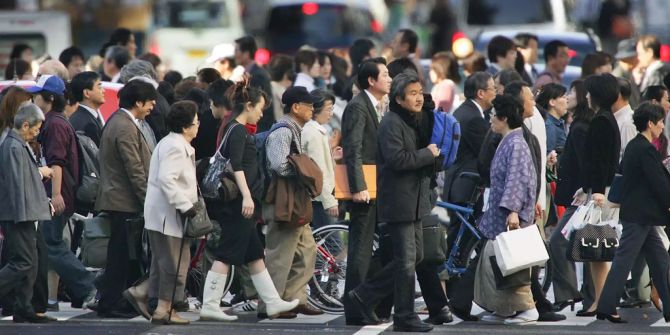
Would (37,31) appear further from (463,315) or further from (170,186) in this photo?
(463,315)

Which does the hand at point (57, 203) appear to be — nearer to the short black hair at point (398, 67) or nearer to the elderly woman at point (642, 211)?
the short black hair at point (398, 67)

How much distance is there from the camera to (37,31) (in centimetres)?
3039

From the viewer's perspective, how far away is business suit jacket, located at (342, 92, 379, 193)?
42.5 feet

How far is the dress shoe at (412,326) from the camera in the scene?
12.5 metres

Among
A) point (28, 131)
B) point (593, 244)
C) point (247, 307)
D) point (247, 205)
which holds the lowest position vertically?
point (247, 307)

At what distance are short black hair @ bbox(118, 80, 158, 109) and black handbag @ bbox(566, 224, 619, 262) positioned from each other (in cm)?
336

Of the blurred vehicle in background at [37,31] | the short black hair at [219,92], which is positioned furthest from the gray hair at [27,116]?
the blurred vehicle in background at [37,31]

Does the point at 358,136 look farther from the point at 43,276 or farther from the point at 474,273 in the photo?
the point at 43,276

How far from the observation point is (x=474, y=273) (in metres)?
13.1

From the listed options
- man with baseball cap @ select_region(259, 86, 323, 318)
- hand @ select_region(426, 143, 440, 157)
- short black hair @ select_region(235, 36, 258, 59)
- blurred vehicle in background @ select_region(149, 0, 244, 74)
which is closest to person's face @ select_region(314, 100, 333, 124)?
man with baseball cap @ select_region(259, 86, 323, 318)

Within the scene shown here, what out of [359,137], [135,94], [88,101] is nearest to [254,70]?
[88,101]

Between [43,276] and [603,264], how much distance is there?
4260mm

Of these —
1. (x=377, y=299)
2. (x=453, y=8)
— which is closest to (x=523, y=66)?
(x=377, y=299)

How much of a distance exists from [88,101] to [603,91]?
411 centimetres
